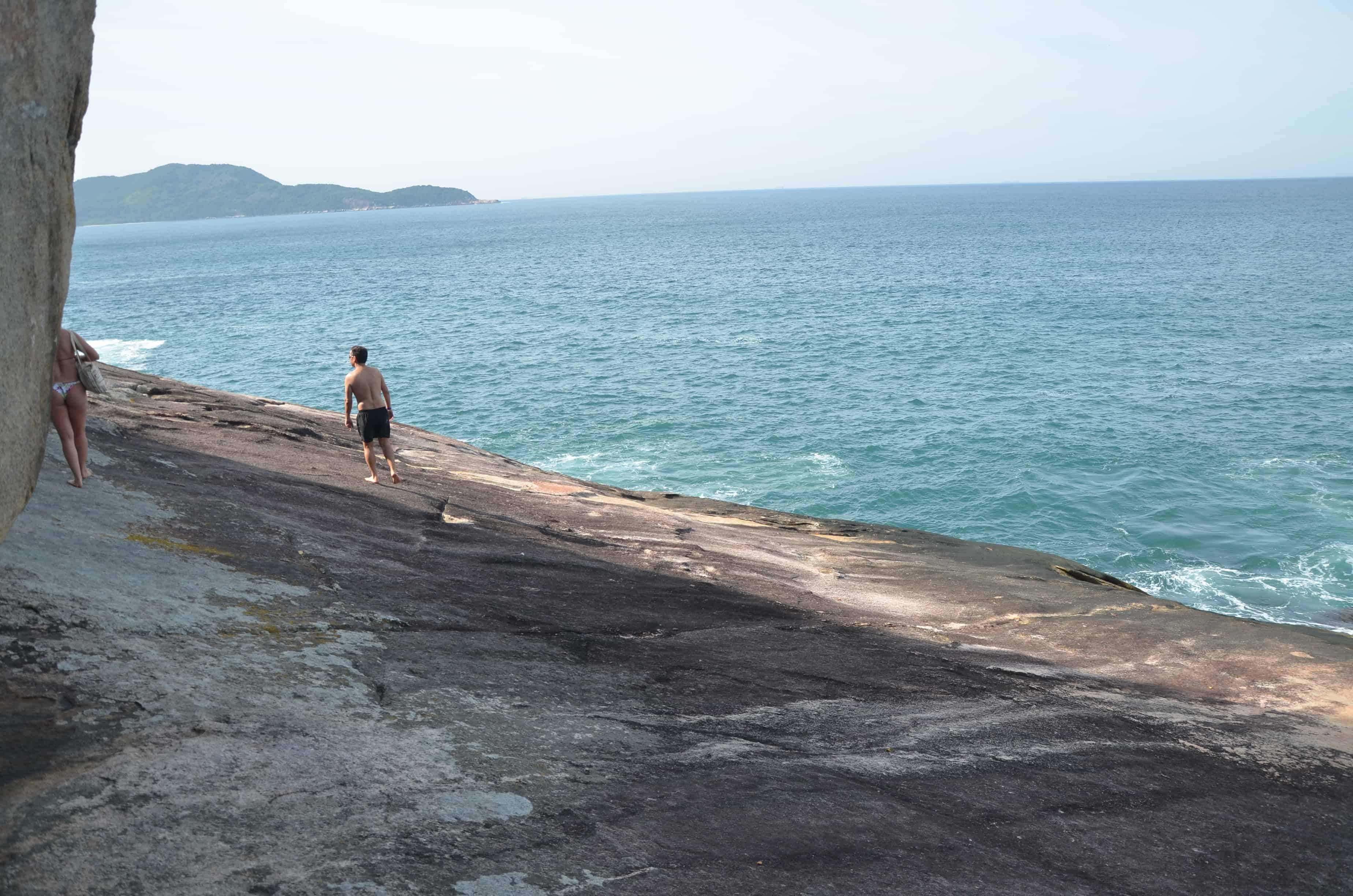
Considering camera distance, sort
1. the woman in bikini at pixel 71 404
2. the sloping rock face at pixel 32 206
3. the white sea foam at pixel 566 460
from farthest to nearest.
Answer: the white sea foam at pixel 566 460 → the woman in bikini at pixel 71 404 → the sloping rock face at pixel 32 206

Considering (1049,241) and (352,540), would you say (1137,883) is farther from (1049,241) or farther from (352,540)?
(1049,241)

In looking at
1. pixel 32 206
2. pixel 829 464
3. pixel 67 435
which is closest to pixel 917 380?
pixel 829 464

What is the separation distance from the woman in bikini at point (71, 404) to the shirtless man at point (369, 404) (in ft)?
15.4

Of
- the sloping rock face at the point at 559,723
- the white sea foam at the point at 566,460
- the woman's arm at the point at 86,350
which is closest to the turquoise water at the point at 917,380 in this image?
the white sea foam at the point at 566,460

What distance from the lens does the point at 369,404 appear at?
15336 millimetres

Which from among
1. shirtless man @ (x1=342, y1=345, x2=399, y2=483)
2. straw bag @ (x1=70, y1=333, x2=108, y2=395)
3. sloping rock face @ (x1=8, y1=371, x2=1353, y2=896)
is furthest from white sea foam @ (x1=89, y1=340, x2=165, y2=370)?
straw bag @ (x1=70, y1=333, x2=108, y2=395)

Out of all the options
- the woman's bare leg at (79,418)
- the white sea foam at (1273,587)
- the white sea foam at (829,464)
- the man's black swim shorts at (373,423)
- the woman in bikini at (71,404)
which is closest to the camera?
the woman in bikini at (71,404)

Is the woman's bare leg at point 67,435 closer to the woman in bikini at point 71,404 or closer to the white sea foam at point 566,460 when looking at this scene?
the woman in bikini at point 71,404

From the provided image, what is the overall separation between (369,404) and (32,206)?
9.10 metres

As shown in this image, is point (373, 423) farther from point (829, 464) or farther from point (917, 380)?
point (917, 380)

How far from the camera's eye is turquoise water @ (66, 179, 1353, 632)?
31.4 meters

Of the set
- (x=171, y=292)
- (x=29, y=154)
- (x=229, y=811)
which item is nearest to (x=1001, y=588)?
(x=229, y=811)

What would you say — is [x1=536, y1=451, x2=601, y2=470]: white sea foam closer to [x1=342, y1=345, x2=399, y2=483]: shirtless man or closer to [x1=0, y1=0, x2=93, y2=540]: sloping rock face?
[x1=342, y1=345, x2=399, y2=483]: shirtless man

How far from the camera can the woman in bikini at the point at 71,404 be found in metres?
10.2
